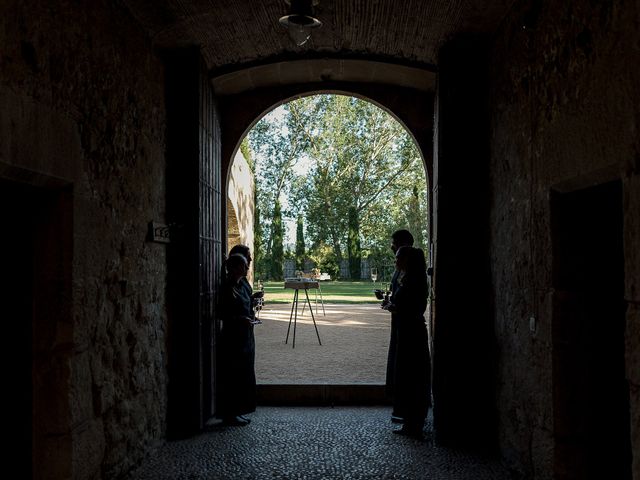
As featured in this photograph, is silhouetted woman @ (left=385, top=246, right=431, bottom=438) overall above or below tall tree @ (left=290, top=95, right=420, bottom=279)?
below

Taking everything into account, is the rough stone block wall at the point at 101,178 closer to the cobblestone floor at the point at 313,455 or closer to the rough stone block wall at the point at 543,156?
the cobblestone floor at the point at 313,455

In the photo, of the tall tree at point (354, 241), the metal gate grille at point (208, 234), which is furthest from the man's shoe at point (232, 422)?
the tall tree at point (354, 241)

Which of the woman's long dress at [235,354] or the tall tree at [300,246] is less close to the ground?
the tall tree at [300,246]

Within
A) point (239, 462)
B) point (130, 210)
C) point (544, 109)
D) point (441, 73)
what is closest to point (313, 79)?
point (441, 73)

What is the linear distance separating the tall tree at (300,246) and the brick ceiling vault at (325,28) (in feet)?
73.3

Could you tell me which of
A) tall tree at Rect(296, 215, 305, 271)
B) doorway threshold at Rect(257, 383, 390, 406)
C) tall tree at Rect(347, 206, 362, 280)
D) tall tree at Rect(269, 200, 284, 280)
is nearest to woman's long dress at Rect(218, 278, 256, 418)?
doorway threshold at Rect(257, 383, 390, 406)

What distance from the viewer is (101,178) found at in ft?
10.5

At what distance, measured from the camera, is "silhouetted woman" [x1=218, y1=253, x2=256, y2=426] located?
464 centimetres

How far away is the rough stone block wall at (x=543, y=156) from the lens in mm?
2053

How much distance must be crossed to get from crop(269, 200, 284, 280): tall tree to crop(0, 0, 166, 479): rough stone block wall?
21376 mm

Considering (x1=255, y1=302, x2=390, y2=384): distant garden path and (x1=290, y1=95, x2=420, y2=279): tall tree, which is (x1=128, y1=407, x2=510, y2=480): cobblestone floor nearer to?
(x1=255, y1=302, x2=390, y2=384): distant garden path

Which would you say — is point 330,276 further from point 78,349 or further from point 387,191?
point 78,349

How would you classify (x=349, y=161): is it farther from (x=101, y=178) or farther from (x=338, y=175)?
(x=101, y=178)

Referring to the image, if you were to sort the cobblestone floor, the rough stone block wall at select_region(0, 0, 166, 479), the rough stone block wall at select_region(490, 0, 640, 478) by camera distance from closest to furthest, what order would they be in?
the rough stone block wall at select_region(490, 0, 640, 478)
the rough stone block wall at select_region(0, 0, 166, 479)
the cobblestone floor
